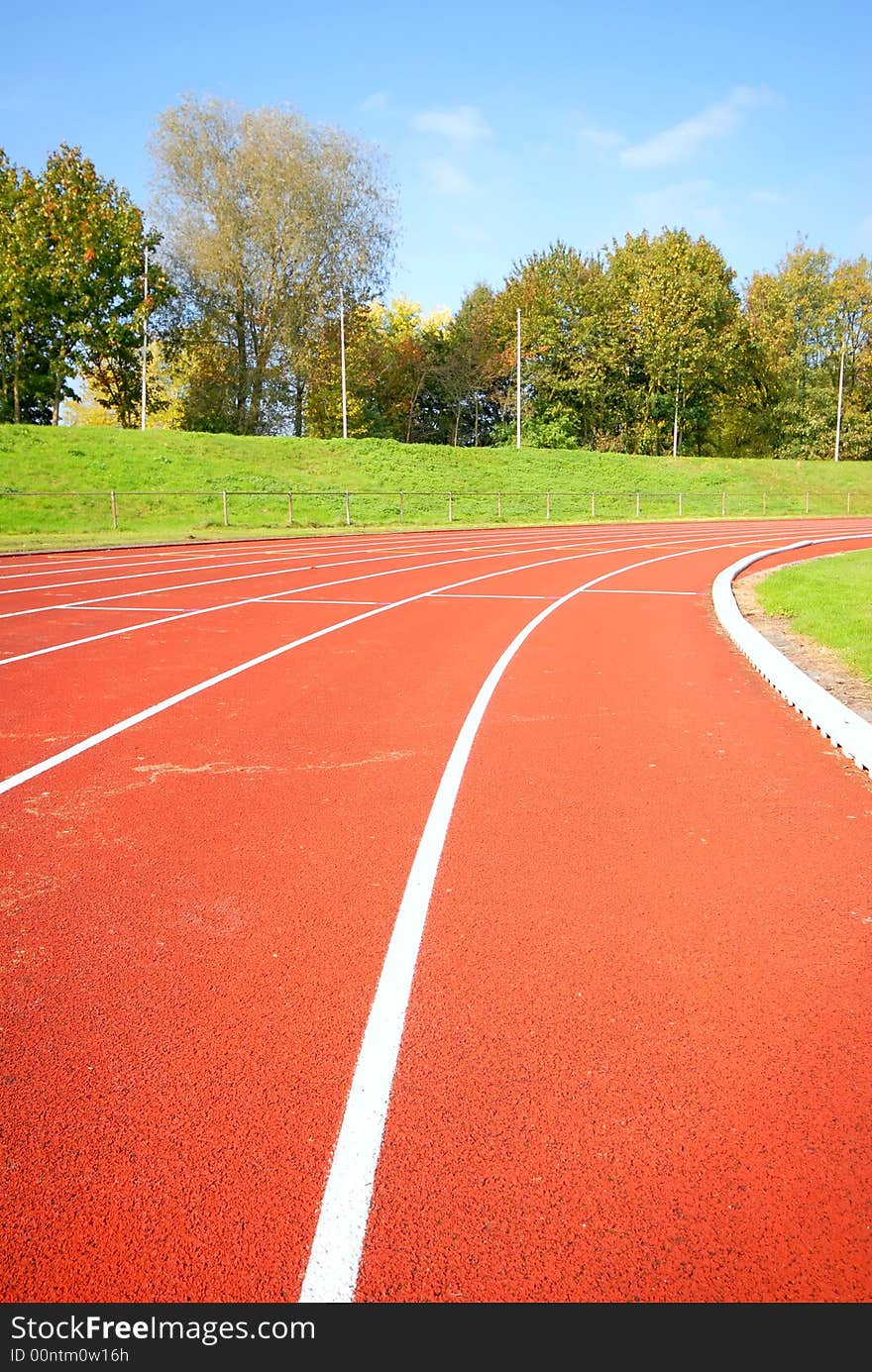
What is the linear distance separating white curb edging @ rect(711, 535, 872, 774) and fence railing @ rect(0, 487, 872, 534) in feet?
75.8

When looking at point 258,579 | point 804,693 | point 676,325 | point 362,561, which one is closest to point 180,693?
point 804,693

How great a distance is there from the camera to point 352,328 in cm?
6319

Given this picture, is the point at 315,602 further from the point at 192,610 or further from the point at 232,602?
the point at 192,610

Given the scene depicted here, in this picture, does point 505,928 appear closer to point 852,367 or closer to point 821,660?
point 821,660

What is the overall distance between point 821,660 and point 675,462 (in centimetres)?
5564

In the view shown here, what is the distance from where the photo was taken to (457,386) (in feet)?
247

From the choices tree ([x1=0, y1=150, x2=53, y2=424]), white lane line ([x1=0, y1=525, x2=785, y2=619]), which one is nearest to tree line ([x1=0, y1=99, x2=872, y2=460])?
tree ([x1=0, y1=150, x2=53, y2=424])

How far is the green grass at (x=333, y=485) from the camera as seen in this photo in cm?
3386

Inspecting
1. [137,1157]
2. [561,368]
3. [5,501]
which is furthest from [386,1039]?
[561,368]

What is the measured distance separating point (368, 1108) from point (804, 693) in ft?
19.8

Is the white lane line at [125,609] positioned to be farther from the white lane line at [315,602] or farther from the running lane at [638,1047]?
the running lane at [638,1047]

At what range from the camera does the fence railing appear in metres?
33.3

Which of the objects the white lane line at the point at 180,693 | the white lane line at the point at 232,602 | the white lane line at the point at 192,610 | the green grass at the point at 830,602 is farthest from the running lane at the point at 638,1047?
the white lane line at the point at 232,602
